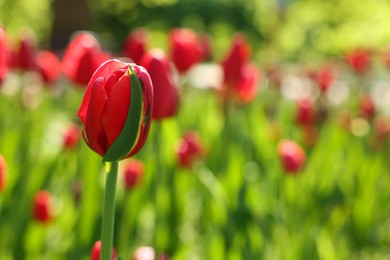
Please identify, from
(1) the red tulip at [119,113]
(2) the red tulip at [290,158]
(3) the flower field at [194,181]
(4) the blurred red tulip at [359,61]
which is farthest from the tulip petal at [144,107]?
(4) the blurred red tulip at [359,61]

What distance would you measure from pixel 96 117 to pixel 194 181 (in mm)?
1718

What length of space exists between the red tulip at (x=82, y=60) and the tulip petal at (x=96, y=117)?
1.15 m

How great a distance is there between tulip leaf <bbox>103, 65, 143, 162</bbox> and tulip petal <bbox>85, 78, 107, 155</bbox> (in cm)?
3

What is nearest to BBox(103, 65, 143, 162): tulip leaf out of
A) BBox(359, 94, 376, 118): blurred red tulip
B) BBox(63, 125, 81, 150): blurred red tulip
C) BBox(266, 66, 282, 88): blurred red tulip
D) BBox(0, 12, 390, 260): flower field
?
BBox(0, 12, 390, 260): flower field

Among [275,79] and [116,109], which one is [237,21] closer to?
[275,79]

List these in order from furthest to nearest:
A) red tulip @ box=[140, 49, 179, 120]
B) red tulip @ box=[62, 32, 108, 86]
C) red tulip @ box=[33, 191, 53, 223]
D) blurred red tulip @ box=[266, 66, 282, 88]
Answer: blurred red tulip @ box=[266, 66, 282, 88], red tulip @ box=[62, 32, 108, 86], red tulip @ box=[33, 191, 53, 223], red tulip @ box=[140, 49, 179, 120]

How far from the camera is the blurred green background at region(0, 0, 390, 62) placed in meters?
9.62

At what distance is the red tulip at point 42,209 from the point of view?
5.75 feet

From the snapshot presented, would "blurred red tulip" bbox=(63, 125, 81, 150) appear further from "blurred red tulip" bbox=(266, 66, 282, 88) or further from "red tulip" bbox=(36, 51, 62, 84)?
"blurred red tulip" bbox=(266, 66, 282, 88)

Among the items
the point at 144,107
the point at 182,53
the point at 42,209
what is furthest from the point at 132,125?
the point at 182,53

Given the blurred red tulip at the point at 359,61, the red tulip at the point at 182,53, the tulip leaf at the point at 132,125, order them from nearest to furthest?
the tulip leaf at the point at 132,125, the red tulip at the point at 182,53, the blurred red tulip at the point at 359,61

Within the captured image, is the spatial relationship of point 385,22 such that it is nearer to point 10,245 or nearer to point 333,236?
point 333,236

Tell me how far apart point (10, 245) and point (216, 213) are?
1.84ft

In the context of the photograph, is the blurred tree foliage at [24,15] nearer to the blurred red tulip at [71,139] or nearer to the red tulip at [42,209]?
the blurred red tulip at [71,139]
